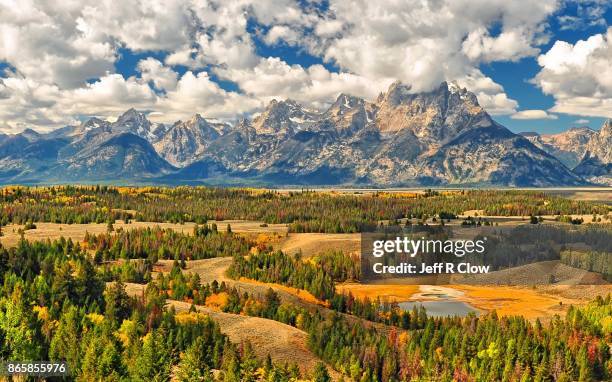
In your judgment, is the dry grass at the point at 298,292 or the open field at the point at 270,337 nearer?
the open field at the point at 270,337

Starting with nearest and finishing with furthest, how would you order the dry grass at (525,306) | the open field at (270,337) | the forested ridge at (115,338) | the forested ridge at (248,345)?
1. the forested ridge at (115,338)
2. the forested ridge at (248,345)
3. the open field at (270,337)
4. the dry grass at (525,306)

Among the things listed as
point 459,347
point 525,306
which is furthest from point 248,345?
point 525,306

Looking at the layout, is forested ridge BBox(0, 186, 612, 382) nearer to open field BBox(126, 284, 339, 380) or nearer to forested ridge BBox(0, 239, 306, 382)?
forested ridge BBox(0, 239, 306, 382)

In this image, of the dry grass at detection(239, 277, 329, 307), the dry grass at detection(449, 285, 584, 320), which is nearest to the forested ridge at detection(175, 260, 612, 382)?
the dry grass at detection(239, 277, 329, 307)

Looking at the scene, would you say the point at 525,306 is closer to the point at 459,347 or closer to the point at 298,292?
the point at 298,292

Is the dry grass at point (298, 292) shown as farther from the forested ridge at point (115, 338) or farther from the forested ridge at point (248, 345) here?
the forested ridge at point (115, 338)

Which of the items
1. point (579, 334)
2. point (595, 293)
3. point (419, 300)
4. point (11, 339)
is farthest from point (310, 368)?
point (595, 293)

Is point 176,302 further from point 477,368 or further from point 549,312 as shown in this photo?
point 549,312

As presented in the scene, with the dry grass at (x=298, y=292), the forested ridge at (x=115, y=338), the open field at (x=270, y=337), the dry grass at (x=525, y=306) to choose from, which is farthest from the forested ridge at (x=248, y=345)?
the dry grass at (x=525, y=306)

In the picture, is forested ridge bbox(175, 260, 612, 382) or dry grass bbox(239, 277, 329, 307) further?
dry grass bbox(239, 277, 329, 307)

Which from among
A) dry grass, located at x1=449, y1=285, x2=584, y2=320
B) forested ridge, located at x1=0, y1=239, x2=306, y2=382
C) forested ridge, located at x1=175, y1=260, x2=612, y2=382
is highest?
forested ridge, located at x1=0, y1=239, x2=306, y2=382

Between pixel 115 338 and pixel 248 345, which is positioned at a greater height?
pixel 115 338
